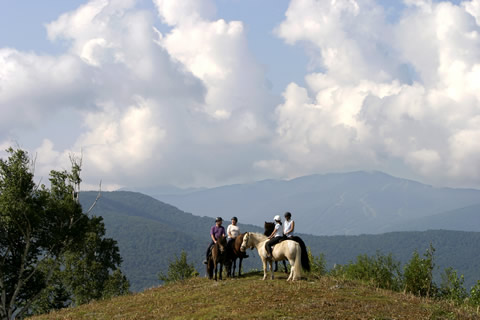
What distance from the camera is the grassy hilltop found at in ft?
69.4

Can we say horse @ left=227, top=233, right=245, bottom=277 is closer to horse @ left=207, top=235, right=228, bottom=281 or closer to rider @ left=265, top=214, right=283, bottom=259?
horse @ left=207, top=235, right=228, bottom=281

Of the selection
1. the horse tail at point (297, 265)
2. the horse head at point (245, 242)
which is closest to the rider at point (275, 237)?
the horse head at point (245, 242)

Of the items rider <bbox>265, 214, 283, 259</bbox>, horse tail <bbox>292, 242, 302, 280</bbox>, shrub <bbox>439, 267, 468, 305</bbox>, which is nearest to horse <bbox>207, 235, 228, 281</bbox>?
rider <bbox>265, 214, 283, 259</bbox>

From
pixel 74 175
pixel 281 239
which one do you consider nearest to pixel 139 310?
pixel 281 239

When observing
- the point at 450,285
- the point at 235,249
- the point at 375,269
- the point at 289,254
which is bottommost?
the point at 450,285

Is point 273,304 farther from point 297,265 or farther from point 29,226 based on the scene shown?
point 29,226

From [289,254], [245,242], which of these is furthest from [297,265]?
[245,242]

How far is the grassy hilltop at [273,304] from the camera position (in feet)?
69.4

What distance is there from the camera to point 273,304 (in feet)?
73.9

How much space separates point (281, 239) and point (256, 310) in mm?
8121

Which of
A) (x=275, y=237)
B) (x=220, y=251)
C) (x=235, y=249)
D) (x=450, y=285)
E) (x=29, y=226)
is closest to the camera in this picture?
(x=275, y=237)

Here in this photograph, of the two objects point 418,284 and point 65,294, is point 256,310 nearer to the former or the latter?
point 418,284

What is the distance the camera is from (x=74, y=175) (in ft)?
159

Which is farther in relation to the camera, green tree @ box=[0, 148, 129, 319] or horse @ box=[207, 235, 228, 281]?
green tree @ box=[0, 148, 129, 319]
